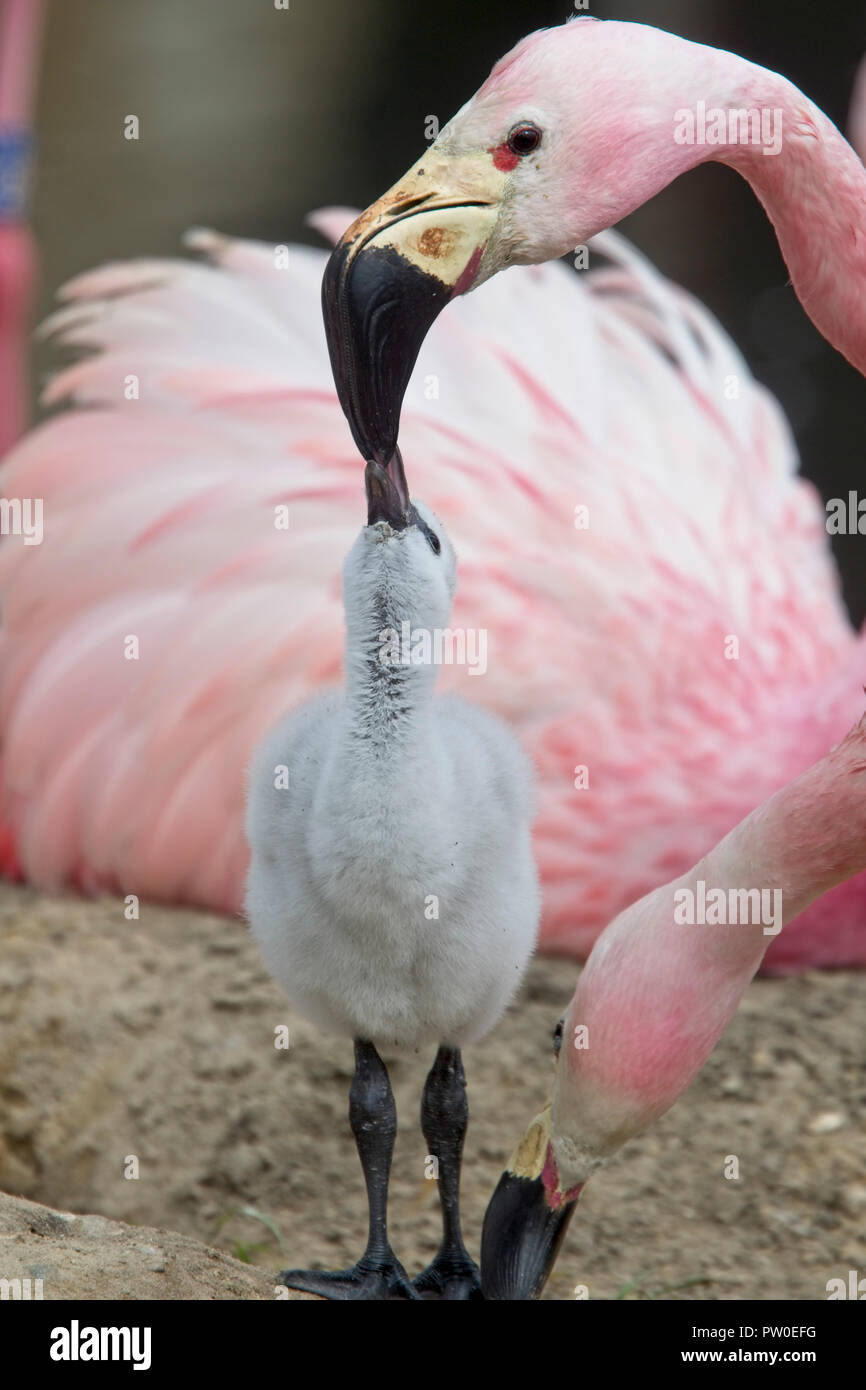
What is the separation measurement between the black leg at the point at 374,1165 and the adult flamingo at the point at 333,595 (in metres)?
1.02

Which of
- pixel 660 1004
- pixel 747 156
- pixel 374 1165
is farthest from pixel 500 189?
pixel 374 1165

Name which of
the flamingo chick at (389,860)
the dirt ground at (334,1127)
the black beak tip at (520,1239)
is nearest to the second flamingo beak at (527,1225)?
the black beak tip at (520,1239)

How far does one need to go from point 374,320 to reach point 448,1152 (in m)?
0.98

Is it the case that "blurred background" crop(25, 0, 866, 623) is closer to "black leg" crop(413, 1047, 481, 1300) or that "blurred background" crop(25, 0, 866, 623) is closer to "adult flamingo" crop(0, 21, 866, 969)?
"adult flamingo" crop(0, 21, 866, 969)

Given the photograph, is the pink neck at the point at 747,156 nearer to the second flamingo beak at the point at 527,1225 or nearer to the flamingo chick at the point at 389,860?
the flamingo chick at the point at 389,860

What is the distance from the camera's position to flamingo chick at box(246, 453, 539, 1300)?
76.5 inches

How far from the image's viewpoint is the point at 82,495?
3311 millimetres

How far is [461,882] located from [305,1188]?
886 mm

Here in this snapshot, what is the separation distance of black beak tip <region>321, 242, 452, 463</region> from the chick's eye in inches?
5.6

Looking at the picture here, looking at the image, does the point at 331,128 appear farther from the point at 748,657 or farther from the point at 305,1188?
the point at 305,1188

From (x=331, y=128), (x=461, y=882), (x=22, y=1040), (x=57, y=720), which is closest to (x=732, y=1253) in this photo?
(x=461, y=882)

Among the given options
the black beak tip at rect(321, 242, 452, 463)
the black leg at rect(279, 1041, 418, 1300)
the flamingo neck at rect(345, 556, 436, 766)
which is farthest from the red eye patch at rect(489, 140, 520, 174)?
the black leg at rect(279, 1041, 418, 1300)

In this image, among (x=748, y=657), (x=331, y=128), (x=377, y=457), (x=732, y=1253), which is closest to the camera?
(x=377, y=457)

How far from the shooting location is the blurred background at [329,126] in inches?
224
